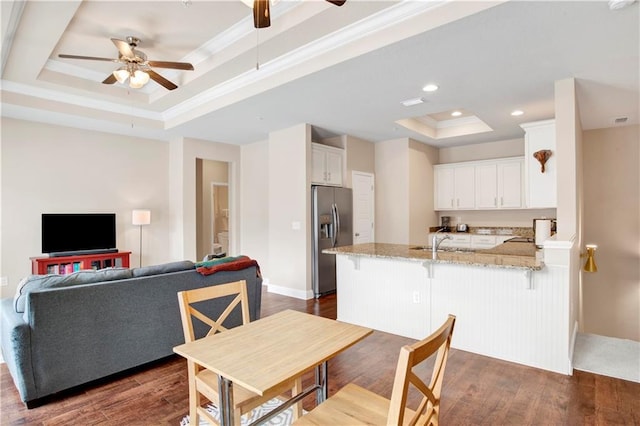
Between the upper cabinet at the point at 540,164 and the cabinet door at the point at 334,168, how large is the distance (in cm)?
282

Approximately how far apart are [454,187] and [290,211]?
3.48 m

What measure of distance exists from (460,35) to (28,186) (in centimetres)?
593

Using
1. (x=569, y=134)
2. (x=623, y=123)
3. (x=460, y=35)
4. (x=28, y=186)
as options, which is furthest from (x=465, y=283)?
(x=28, y=186)

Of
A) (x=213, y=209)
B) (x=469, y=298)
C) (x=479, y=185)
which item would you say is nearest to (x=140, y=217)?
(x=213, y=209)

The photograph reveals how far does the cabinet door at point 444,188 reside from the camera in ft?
22.3

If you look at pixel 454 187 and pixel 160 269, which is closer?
pixel 160 269

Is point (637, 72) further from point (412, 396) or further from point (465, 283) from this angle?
point (412, 396)

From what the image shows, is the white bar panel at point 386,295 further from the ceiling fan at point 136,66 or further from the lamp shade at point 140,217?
the lamp shade at point 140,217

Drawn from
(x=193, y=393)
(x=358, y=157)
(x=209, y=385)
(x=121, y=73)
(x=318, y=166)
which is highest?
(x=121, y=73)

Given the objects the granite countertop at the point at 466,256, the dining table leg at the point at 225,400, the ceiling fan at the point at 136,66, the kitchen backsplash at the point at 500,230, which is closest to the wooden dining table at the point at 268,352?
the dining table leg at the point at 225,400

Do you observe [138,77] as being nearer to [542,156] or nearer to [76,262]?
[76,262]

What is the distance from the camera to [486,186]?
6.34m

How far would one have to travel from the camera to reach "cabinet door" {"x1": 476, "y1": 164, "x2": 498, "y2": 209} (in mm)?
6254

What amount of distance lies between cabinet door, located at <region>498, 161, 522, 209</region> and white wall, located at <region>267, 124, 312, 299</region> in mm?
3613
